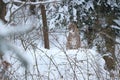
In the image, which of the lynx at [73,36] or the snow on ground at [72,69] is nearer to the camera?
the snow on ground at [72,69]

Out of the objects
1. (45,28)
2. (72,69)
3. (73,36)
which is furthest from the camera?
(73,36)

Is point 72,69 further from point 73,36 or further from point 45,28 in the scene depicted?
point 73,36

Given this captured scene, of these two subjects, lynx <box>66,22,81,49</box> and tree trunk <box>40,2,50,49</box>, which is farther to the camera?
lynx <box>66,22,81,49</box>

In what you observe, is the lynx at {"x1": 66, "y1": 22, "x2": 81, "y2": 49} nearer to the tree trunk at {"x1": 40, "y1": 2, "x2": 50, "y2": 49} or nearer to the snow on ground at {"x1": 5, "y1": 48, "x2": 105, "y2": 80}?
the tree trunk at {"x1": 40, "y1": 2, "x2": 50, "y2": 49}

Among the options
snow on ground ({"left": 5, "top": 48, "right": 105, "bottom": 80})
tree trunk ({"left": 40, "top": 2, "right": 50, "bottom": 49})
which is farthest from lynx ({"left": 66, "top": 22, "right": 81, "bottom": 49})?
snow on ground ({"left": 5, "top": 48, "right": 105, "bottom": 80})

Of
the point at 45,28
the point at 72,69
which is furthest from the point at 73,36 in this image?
the point at 72,69

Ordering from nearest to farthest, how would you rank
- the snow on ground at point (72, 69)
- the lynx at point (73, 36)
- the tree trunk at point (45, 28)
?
the snow on ground at point (72, 69) → the tree trunk at point (45, 28) → the lynx at point (73, 36)

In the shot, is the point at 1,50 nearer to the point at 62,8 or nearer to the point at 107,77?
the point at 107,77

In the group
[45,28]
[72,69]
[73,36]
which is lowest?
[72,69]

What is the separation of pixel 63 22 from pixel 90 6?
1008mm

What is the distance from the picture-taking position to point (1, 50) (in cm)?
49

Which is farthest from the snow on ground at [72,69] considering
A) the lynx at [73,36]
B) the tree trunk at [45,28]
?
the lynx at [73,36]

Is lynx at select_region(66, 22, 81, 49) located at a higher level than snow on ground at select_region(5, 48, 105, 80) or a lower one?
higher

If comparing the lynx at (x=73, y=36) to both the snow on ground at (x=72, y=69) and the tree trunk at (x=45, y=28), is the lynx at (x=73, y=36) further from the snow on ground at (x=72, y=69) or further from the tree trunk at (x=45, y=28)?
the snow on ground at (x=72, y=69)
